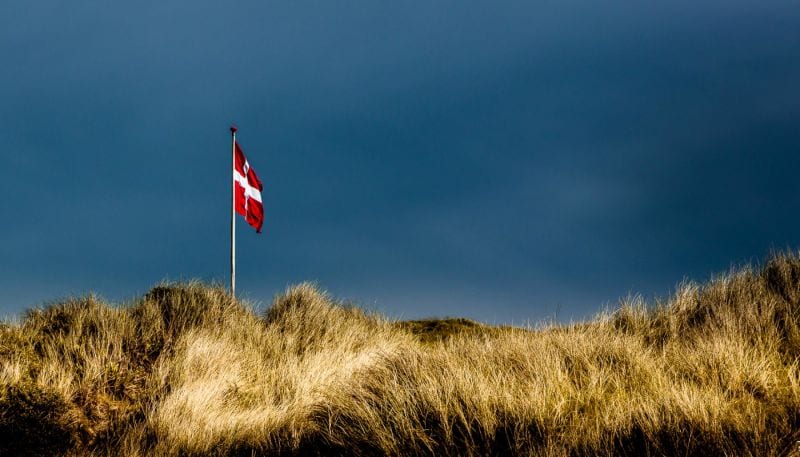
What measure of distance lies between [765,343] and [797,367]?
2.94ft

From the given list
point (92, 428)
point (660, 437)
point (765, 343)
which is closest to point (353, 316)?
point (92, 428)

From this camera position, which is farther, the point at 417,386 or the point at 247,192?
the point at 247,192

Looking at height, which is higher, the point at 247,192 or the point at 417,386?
the point at 247,192

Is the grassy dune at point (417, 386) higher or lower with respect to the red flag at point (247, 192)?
lower

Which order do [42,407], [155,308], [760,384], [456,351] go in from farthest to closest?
[155,308]
[456,351]
[42,407]
[760,384]

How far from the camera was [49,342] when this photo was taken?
33.4ft

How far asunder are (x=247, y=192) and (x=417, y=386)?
11586 millimetres

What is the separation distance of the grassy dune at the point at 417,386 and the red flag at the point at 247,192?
453 cm

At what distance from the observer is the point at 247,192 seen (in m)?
17.3

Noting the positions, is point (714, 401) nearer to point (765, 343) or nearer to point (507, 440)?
point (507, 440)

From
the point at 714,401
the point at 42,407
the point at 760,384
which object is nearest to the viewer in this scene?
the point at 714,401

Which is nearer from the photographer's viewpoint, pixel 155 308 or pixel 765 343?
pixel 765 343

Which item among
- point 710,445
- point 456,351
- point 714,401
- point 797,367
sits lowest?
point 710,445

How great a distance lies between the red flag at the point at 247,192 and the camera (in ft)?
55.4
